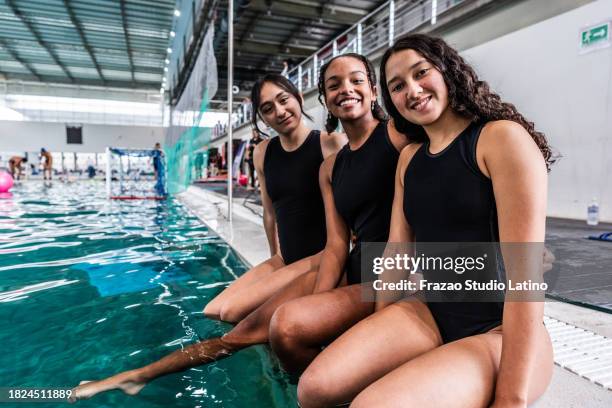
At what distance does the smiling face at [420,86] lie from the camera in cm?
109

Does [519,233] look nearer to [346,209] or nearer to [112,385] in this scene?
[346,209]

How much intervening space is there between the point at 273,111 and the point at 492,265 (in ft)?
3.90

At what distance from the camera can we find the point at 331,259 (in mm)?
1596

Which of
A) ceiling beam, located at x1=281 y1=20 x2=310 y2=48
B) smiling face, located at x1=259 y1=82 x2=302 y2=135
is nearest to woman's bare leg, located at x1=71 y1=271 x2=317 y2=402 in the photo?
smiling face, located at x1=259 y1=82 x2=302 y2=135

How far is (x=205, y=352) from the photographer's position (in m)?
1.57

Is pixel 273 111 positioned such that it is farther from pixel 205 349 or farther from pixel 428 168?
pixel 205 349

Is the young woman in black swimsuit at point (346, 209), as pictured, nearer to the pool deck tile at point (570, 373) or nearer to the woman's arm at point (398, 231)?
the woman's arm at point (398, 231)

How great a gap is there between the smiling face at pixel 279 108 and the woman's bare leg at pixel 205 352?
2.31 feet

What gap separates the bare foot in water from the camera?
4.33 ft

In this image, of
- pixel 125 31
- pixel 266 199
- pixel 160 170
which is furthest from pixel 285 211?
pixel 125 31

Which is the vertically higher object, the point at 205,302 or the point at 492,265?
the point at 492,265

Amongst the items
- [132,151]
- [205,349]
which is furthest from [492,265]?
[132,151]

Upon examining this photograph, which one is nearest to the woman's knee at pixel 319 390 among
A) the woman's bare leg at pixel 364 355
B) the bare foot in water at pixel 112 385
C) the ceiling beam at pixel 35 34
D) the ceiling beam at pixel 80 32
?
the woman's bare leg at pixel 364 355

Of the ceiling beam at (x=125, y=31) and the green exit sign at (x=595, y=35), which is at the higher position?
the ceiling beam at (x=125, y=31)
